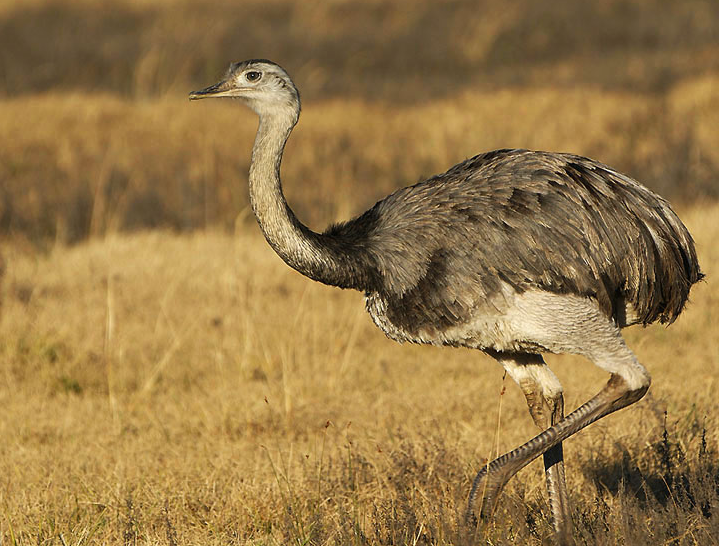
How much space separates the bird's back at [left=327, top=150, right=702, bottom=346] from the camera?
3672 millimetres

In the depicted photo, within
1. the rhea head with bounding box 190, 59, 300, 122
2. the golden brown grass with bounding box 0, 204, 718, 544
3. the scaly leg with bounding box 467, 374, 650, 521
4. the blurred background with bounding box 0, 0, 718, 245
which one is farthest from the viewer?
the blurred background with bounding box 0, 0, 718, 245

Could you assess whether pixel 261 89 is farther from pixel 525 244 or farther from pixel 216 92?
pixel 525 244

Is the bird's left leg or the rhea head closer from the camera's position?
the rhea head

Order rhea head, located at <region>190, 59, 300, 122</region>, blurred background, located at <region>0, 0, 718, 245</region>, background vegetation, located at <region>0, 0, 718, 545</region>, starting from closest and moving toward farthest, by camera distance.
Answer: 1. rhea head, located at <region>190, 59, 300, 122</region>
2. background vegetation, located at <region>0, 0, 718, 545</region>
3. blurred background, located at <region>0, 0, 718, 245</region>

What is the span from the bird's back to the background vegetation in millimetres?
656

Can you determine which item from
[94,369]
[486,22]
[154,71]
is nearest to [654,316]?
[94,369]

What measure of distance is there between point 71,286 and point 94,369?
1599mm

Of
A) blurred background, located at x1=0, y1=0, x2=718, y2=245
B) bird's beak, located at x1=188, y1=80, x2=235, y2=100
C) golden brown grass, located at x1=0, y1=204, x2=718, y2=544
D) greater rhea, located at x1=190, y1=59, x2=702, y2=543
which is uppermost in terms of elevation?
blurred background, located at x1=0, y1=0, x2=718, y2=245

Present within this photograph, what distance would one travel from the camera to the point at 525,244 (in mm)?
3691

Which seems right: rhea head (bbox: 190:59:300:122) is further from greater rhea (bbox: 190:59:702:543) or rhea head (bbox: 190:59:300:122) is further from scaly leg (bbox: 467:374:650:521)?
scaly leg (bbox: 467:374:650:521)

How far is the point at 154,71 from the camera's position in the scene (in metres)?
15.9

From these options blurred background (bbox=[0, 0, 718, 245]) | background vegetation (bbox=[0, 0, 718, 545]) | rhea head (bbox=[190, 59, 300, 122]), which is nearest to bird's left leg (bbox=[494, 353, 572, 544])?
Result: background vegetation (bbox=[0, 0, 718, 545])

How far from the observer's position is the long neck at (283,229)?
368 cm

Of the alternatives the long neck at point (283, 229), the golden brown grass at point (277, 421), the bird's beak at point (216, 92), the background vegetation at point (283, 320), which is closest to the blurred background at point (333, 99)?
the background vegetation at point (283, 320)
